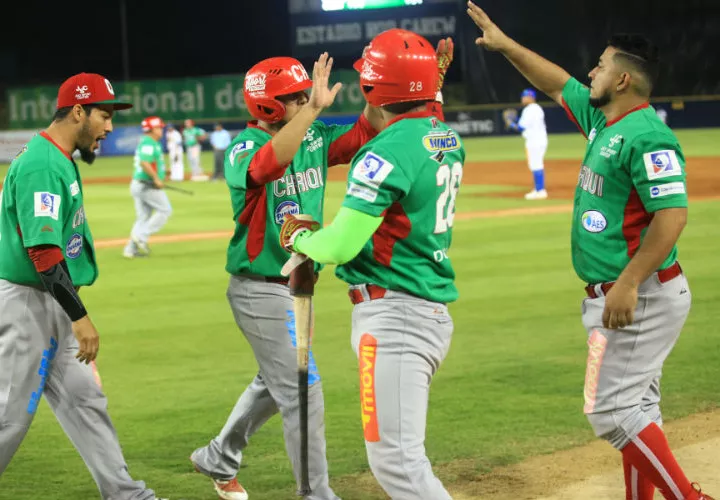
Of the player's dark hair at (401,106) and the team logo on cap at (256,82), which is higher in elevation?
the player's dark hair at (401,106)

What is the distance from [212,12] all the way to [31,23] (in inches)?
396

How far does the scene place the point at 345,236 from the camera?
4.28 m

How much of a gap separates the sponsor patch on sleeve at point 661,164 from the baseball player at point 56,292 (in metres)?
2.57

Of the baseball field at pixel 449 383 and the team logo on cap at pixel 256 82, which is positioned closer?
the team logo on cap at pixel 256 82

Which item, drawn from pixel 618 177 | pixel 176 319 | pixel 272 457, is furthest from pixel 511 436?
pixel 176 319

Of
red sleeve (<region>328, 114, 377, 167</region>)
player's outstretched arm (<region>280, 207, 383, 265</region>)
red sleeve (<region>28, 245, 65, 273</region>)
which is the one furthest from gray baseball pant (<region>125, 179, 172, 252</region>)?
player's outstretched arm (<region>280, 207, 383, 265</region>)

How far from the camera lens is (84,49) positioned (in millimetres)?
63094

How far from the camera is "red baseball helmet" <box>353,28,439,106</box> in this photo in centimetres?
452

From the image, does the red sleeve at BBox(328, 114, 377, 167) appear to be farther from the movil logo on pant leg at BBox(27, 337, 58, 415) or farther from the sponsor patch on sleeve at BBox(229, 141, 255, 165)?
the movil logo on pant leg at BBox(27, 337, 58, 415)

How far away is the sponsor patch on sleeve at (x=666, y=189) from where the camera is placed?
16.0ft

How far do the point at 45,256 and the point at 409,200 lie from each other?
1.81m

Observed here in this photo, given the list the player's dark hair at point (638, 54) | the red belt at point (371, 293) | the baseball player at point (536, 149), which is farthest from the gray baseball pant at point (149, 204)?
the red belt at point (371, 293)

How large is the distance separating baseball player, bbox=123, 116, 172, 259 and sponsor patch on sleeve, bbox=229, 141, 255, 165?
11.7 m

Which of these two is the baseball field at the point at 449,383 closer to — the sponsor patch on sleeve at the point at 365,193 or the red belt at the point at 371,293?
the red belt at the point at 371,293
